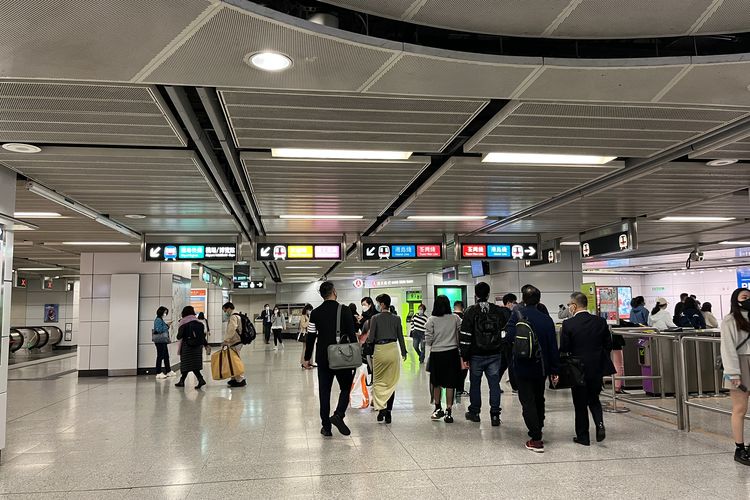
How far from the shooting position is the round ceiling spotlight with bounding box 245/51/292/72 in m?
3.36

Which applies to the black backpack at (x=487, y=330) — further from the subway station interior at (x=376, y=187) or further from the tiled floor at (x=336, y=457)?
the tiled floor at (x=336, y=457)

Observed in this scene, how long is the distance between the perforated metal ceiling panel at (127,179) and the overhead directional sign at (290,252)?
1799 millimetres

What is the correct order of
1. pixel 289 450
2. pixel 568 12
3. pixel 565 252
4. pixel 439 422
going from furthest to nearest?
pixel 565 252 < pixel 439 422 < pixel 289 450 < pixel 568 12

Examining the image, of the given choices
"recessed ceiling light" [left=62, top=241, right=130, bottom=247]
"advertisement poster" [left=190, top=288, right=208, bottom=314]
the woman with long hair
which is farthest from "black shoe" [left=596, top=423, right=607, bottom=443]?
"advertisement poster" [left=190, top=288, right=208, bottom=314]

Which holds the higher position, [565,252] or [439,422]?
[565,252]

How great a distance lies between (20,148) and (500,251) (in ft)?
28.8

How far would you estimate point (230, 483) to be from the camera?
4.79 metres

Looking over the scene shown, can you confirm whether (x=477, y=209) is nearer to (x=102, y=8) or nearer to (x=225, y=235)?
(x=225, y=235)

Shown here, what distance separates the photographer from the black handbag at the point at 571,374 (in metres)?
5.83

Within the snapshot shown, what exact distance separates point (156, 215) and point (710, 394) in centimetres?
961

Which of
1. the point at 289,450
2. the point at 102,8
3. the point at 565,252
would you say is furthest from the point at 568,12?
the point at 565,252

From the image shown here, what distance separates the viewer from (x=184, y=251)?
1057 centimetres

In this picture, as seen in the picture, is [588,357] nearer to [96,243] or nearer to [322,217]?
[322,217]

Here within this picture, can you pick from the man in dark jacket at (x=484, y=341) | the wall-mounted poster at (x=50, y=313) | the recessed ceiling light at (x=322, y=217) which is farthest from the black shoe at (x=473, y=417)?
the wall-mounted poster at (x=50, y=313)
